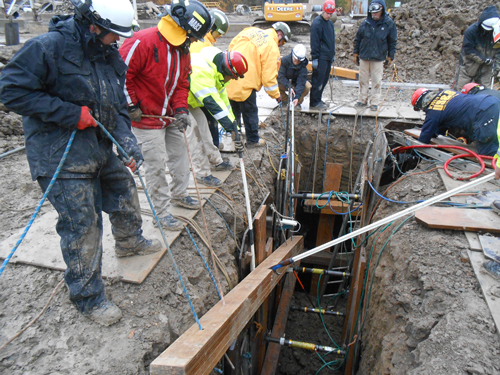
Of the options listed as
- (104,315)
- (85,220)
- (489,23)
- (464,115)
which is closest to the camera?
(85,220)

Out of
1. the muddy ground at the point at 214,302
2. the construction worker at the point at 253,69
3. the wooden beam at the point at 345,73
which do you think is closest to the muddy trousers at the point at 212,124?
the construction worker at the point at 253,69

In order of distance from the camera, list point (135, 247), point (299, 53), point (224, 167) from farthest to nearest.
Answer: point (299, 53) < point (224, 167) < point (135, 247)

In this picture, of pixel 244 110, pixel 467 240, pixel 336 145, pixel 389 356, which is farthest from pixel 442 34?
pixel 389 356

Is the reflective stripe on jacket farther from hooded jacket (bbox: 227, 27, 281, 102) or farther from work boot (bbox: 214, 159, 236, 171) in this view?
→ hooded jacket (bbox: 227, 27, 281, 102)

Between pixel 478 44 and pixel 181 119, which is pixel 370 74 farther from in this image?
pixel 181 119

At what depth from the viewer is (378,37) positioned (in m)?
6.55

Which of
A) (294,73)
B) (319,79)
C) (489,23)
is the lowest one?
(319,79)

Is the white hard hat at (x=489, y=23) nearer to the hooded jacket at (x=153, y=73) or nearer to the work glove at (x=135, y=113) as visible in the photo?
the hooded jacket at (x=153, y=73)

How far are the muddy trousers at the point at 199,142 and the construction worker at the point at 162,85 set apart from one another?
670 mm

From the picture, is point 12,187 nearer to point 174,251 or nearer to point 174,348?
point 174,251

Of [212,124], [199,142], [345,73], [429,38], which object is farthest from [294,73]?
[429,38]

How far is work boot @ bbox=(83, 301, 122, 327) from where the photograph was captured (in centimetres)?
240

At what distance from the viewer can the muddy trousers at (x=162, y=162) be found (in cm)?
314

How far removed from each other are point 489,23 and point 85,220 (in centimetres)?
749
